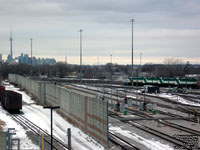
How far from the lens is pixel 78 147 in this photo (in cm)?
1802

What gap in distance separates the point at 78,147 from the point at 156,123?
37.2 ft

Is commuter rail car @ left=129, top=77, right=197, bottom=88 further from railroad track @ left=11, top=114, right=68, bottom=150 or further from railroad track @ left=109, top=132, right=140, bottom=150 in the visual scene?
railroad track @ left=109, top=132, right=140, bottom=150

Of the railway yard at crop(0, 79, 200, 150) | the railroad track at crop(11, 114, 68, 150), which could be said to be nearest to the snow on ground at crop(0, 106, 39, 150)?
the railway yard at crop(0, 79, 200, 150)

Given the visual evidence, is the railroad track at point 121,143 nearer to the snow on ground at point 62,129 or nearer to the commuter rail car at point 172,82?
the snow on ground at point 62,129

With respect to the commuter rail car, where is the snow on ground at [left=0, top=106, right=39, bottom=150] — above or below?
below

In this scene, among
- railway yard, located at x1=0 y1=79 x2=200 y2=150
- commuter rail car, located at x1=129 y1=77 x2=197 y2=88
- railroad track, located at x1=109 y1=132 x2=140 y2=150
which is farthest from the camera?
commuter rail car, located at x1=129 y1=77 x2=197 y2=88

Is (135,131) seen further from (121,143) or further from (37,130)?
(37,130)

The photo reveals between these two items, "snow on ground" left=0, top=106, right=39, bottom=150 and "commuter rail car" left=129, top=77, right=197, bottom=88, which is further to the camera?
"commuter rail car" left=129, top=77, right=197, bottom=88

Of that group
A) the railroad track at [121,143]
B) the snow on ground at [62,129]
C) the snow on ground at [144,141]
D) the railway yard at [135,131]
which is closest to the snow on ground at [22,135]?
the railway yard at [135,131]

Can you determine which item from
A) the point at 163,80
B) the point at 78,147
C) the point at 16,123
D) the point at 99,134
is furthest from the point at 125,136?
the point at 163,80

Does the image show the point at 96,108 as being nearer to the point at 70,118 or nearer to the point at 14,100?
the point at 70,118

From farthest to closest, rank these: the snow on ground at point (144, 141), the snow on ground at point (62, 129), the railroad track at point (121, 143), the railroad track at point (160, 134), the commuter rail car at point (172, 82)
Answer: the commuter rail car at point (172, 82), the railroad track at point (160, 134), the snow on ground at point (62, 129), the snow on ground at point (144, 141), the railroad track at point (121, 143)

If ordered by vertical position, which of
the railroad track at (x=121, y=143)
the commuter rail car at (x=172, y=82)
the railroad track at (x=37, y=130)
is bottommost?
the railroad track at (x=37, y=130)

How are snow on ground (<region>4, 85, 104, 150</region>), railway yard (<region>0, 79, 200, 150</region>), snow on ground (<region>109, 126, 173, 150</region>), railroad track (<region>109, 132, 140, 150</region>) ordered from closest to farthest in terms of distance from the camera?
railroad track (<region>109, 132, 140, 150</region>)
snow on ground (<region>109, 126, 173, 150</region>)
snow on ground (<region>4, 85, 104, 150</region>)
railway yard (<region>0, 79, 200, 150</region>)
